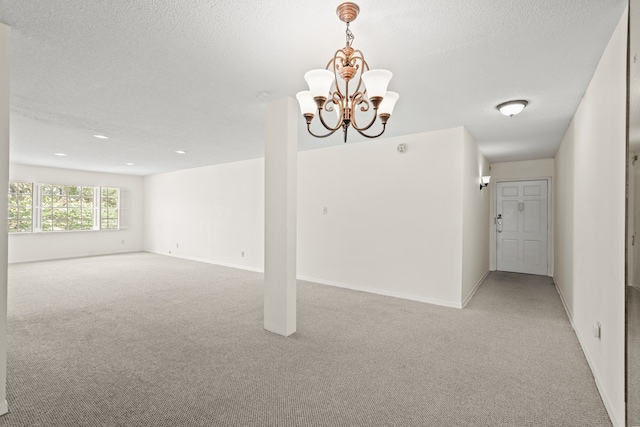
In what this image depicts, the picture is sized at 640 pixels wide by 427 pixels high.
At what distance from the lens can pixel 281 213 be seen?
2.97 metres

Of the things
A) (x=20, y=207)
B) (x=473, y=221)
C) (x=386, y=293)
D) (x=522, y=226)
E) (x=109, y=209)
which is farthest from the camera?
(x=109, y=209)

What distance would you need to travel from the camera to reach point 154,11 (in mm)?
1678

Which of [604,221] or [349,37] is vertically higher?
[349,37]

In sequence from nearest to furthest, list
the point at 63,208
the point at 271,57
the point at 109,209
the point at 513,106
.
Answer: the point at 271,57 < the point at 513,106 < the point at 63,208 < the point at 109,209

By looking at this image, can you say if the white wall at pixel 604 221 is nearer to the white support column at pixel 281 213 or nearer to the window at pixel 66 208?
the white support column at pixel 281 213

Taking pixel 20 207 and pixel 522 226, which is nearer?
pixel 522 226

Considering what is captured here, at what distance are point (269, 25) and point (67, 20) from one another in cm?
115

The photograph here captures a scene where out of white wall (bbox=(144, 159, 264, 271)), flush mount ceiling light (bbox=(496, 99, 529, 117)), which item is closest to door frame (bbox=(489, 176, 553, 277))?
flush mount ceiling light (bbox=(496, 99, 529, 117))

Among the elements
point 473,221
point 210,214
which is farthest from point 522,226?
point 210,214

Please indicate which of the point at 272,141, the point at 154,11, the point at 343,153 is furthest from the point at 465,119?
the point at 154,11

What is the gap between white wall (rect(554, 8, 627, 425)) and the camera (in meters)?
1.73

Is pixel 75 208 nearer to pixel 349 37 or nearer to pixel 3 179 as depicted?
pixel 3 179

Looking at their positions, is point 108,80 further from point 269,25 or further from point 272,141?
point 269,25

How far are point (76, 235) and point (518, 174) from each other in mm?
10520
